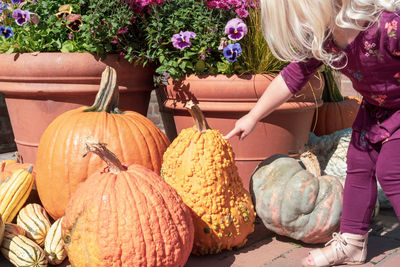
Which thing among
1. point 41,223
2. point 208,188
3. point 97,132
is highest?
point 97,132

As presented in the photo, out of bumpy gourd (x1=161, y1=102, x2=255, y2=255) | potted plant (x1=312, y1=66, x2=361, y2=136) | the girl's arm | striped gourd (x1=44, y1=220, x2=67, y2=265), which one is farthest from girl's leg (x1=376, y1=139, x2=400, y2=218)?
potted plant (x1=312, y1=66, x2=361, y2=136)

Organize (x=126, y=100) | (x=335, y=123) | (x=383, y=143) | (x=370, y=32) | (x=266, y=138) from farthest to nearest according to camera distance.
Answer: (x=335, y=123)
(x=126, y=100)
(x=266, y=138)
(x=383, y=143)
(x=370, y=32)

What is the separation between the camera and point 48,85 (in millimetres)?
3145

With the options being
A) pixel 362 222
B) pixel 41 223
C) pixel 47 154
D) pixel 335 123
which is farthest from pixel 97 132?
pixel 335 123

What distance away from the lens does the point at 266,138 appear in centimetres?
307

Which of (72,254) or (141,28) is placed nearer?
(72,254)

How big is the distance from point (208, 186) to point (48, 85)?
1472 millimetres

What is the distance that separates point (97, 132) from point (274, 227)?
109 cm

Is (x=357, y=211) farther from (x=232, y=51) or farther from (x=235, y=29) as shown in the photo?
(x=235, y=29)

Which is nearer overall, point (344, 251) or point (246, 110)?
point (344, 251)

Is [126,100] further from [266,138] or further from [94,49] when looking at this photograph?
[266,138]

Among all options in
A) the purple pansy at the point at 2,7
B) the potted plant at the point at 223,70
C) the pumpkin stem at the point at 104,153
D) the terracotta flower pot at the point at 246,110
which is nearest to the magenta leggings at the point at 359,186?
the terracotta flower pot at the point at 246,110

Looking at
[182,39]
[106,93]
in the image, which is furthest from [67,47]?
[182,39]

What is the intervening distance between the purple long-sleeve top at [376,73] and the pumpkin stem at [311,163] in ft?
1.03
